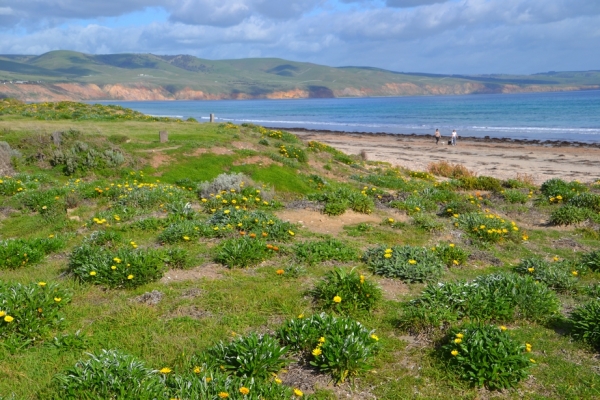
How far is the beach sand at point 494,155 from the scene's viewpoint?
2853cm

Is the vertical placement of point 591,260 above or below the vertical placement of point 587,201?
below

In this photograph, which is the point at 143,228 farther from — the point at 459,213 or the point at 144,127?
the point at 144,127

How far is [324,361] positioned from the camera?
4.95m

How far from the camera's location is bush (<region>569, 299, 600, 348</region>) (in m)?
5.47

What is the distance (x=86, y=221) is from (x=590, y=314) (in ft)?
28.5

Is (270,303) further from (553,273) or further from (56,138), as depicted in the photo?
(56,138)

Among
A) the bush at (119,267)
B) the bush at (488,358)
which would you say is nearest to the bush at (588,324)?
the bush at (488,358)

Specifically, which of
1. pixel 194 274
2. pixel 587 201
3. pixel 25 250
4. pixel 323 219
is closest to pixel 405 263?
pixel 194 274

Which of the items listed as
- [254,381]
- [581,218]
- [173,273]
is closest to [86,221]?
[173,273]

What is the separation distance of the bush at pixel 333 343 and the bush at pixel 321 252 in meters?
2.37

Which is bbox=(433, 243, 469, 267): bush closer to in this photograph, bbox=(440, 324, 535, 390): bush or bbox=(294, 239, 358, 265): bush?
bbox=(294, 239, 358, 265): bush

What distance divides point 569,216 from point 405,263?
5445 millimetres

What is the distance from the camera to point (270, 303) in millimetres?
6508

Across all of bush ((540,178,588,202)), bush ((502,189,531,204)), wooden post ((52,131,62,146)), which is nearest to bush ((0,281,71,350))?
wooden post ((52,131,62,146))
